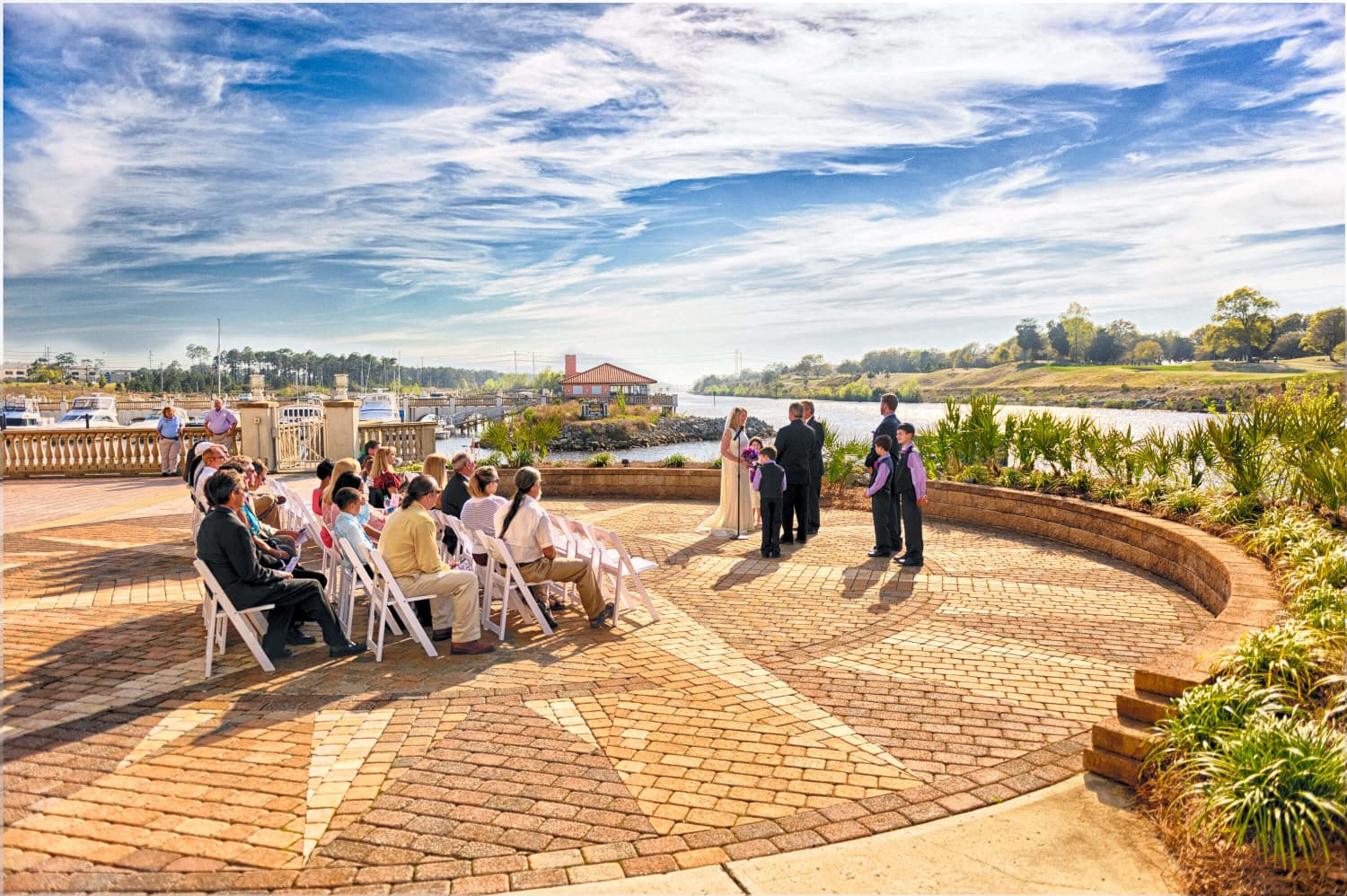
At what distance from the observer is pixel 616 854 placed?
3752mm

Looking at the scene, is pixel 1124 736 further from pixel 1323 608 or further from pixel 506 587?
pixel 506 587

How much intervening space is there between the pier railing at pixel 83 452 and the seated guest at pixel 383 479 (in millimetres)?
11819

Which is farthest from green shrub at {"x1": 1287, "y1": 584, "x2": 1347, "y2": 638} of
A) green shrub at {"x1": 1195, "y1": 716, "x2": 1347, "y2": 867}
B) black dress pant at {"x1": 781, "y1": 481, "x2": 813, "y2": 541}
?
black dress pant at {"x1": 781, "y1": 481, "x2": 813, "y2": 541}

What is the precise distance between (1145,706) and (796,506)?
23.6 feet

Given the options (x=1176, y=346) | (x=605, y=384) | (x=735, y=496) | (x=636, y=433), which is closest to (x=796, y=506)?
(x=735, y=496)

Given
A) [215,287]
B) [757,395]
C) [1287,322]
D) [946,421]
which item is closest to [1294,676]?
[946,421]

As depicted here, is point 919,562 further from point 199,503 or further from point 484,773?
point 199,503

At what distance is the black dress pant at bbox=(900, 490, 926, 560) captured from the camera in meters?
9.77

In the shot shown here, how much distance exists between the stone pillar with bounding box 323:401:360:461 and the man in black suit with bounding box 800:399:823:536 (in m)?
11.5

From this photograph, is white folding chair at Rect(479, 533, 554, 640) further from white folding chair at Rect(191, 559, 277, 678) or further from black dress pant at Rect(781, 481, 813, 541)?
black dress pant at Rect(781, 481, 813, 541)

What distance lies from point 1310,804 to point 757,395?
533 ft

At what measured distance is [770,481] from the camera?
10352 mm

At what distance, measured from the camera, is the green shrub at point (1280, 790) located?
3.31 meters

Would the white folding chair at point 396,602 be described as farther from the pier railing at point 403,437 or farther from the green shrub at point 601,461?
the pier railing at point 403,437
